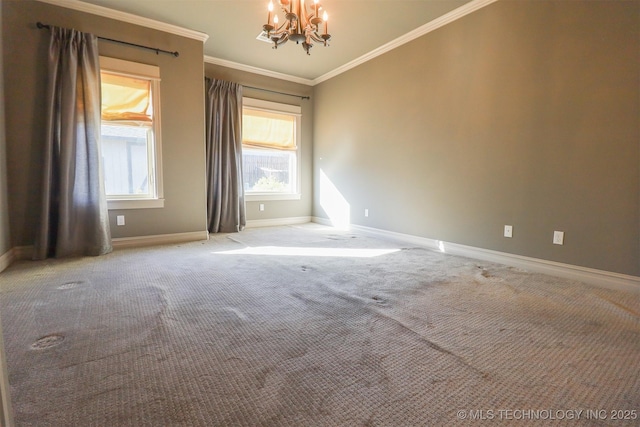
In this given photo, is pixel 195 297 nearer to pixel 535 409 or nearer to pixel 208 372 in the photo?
pixel 208 372

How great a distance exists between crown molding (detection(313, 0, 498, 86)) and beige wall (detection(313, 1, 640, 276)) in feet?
0.25

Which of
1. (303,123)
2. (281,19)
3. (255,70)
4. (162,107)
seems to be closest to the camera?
(281,19)

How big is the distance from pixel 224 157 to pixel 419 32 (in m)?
3.37

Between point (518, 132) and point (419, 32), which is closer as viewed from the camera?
point (518, 132)

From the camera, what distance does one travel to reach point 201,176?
4.46m

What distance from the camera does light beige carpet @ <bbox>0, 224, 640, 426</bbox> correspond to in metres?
1.20

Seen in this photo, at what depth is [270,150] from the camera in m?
5.73

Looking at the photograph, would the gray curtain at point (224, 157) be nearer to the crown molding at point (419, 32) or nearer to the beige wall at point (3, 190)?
the crown molding at point (419, 32)

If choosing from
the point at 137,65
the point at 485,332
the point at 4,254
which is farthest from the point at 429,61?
the point at 4,254

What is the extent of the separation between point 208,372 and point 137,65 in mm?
3960

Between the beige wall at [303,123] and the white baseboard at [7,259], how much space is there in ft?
10.0

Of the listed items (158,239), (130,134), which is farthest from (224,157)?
(158,239)

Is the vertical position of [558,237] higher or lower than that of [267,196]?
lower

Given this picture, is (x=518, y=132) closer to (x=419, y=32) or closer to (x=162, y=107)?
(x=419, y=32)
